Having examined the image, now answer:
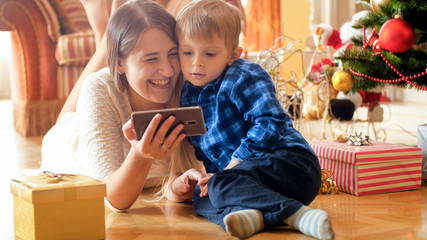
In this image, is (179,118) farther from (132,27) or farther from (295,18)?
(295,18)

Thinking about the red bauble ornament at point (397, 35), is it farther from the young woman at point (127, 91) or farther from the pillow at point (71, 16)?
the pillow at point (71, 16)

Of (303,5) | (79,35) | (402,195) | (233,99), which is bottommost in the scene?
(402,195)

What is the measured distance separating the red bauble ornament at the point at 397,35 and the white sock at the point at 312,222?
86cm

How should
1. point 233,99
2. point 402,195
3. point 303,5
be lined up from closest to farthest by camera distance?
point 233,99
point 402,195
point 303,5

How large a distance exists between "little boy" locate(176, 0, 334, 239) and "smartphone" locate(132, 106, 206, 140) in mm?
131

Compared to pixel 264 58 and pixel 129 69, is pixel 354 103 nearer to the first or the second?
pixel 264 58

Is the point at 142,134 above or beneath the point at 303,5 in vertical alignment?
beneath

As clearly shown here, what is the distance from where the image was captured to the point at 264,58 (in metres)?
2.20

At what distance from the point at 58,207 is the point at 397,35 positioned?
1212 mm

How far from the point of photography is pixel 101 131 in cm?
140

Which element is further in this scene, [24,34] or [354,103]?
[24,34]

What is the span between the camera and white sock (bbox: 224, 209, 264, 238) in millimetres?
1101

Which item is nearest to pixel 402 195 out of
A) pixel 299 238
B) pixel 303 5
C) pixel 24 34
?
pixel 299 238

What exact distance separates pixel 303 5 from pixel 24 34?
230cm
